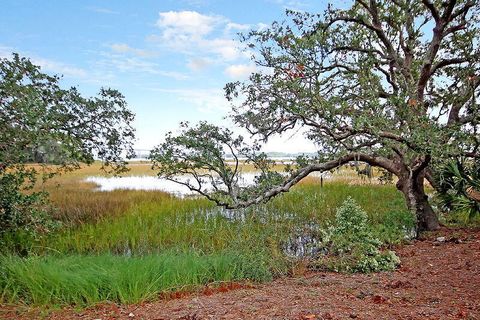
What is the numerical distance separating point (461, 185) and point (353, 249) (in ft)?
13.8

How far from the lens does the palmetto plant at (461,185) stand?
961 centimetres

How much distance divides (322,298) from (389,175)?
26.9 feet

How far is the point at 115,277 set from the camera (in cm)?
545

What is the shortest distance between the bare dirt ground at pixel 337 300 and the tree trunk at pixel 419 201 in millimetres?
2995

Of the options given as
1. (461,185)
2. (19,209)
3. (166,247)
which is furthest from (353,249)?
(19,209)

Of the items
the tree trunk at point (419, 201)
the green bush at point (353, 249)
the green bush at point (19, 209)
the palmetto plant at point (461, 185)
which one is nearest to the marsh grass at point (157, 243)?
the tree trunk at point (419, 201)

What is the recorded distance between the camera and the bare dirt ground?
4391mm

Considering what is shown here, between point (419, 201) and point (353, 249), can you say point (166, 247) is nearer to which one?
point (353, 249)

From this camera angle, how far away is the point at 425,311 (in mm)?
4473

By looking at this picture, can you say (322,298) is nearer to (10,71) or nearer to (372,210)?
(10,71)

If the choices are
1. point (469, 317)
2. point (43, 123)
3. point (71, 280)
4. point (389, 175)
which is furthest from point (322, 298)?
point (389, 175)

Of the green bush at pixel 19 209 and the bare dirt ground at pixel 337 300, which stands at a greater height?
the green bush at pixel 19 209

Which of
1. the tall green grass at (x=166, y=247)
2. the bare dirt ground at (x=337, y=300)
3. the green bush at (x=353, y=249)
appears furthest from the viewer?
the green bush at (x=353, y=249)

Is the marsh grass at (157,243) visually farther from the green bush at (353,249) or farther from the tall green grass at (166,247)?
the green bush at (353,249)
